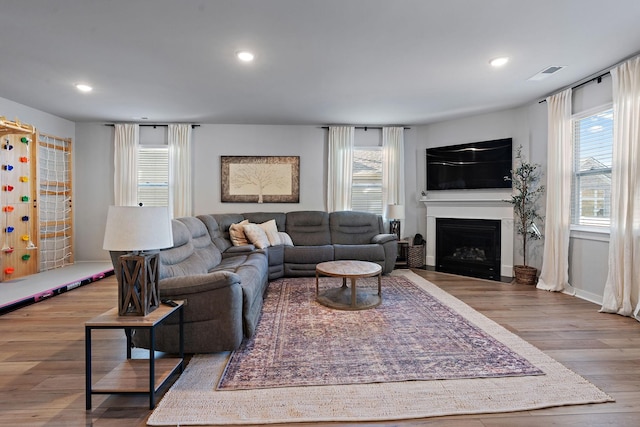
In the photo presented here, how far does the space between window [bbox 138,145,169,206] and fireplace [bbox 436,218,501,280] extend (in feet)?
16.0

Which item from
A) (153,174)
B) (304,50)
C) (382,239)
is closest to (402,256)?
(382,239)

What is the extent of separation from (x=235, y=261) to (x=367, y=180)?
10.0 feet

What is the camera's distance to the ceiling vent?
11.0 feet

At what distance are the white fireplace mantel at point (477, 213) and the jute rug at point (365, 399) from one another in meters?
3.00

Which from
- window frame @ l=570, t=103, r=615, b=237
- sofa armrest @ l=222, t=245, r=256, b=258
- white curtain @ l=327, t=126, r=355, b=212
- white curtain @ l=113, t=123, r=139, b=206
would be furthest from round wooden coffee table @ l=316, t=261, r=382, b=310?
white curtain @ l=113, t=123, r=139, b=206

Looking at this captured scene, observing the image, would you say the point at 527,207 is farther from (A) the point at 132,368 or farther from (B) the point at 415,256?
(A) the point at 132,368

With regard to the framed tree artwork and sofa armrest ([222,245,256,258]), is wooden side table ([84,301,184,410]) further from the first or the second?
the framed tree artwork

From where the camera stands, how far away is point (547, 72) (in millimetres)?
3475

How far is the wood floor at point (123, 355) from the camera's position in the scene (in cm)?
168

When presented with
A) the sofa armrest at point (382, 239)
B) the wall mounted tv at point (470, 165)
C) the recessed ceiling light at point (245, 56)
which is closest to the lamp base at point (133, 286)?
the recessed ceiling light at point (245, 56)

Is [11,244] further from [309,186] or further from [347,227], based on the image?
[347,227]

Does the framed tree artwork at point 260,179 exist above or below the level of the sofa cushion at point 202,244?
above

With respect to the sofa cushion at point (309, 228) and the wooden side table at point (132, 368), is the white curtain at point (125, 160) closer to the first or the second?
the sofa cushion at point (309, 228)

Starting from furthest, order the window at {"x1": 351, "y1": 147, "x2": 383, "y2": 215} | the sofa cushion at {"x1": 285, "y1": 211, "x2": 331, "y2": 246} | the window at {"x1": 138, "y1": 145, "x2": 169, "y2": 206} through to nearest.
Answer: the window at {"x1": 351, "y1": 147, "x2": 383, "y2": 215}, the window at {"x1": 138, "y1": 145, "x2": 169, "y2": 206}, the sofa cushion at {"x1": 285, "y1": 211, "x2": 331, "y2": 246}
